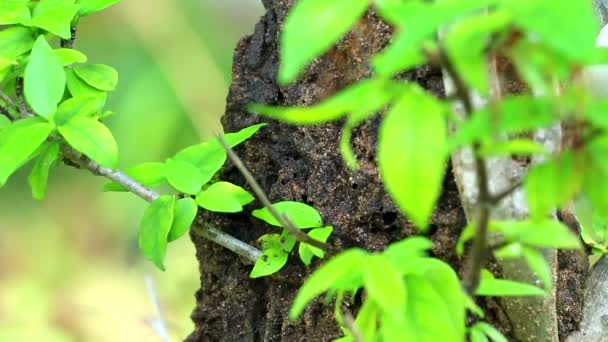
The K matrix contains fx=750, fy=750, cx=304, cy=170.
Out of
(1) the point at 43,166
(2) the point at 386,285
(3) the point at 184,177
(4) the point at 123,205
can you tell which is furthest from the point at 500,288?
(4) the point at 123,205

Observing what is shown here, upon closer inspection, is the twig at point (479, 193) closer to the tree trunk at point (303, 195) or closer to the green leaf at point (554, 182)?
the green leaf at point (554, 182)

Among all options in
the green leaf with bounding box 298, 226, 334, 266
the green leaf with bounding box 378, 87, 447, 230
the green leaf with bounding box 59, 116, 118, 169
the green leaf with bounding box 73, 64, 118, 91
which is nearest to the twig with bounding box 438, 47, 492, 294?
the green leaf with bounding box 378, 87, 447, 230

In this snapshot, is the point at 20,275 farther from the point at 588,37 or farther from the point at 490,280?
the point at 588,37

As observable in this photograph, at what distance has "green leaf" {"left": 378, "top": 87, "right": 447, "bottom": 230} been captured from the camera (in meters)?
0.32

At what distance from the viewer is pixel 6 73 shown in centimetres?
73

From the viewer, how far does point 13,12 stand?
0.74 m

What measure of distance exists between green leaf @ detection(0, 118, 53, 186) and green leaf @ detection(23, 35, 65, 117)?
0.05 ft

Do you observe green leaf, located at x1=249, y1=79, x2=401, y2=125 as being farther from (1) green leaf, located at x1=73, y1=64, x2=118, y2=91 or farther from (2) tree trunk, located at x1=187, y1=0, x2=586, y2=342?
(1) green leaf, located at x1=73, y1=64, x2=118, y2=91

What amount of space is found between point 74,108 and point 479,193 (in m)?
0.43

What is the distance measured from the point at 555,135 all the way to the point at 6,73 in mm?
512

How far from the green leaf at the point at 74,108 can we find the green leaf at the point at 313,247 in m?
0.23

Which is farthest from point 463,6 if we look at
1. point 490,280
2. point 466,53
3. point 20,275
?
point 20,275

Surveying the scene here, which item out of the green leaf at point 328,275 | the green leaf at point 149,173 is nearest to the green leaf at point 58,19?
the green leaf at point 149,173

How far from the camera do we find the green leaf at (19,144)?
2.05 feet
